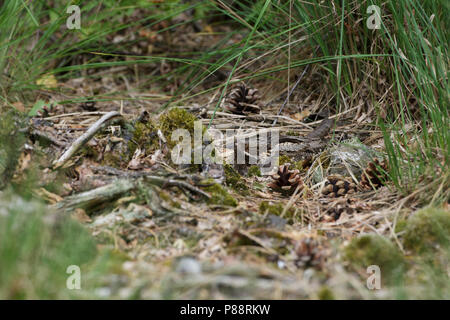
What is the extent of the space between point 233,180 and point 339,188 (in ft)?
1.62

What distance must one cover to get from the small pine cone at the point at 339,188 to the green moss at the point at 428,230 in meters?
0.52

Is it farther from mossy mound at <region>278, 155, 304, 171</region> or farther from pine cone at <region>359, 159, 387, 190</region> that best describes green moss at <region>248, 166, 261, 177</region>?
pine cone at <region>359, 159, 387, 190</region>

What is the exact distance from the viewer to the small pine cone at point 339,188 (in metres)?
1.98

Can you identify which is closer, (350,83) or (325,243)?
(325,243)

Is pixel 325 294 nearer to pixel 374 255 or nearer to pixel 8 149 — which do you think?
pixel 374 255

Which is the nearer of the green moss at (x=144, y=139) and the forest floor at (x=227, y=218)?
the forest floor at (x=227, y=218)

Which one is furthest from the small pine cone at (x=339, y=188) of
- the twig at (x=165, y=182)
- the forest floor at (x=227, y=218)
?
the twig at (x=165, y=182)

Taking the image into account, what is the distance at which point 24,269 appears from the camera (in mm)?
1038

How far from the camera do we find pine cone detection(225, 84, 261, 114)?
278 centimetres

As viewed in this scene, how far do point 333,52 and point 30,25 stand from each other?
2.22 m

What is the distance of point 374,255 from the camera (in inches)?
52.6

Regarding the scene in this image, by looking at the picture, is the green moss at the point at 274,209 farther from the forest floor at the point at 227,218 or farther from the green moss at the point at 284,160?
the green moss at the point at 284,160
